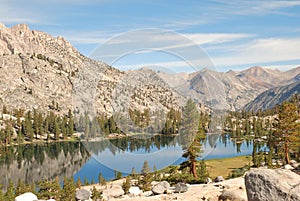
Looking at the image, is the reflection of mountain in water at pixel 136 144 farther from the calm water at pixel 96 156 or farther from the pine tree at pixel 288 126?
the pine tree at pixel 288 126

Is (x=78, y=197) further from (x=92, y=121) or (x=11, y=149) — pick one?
(x=11, y=149)

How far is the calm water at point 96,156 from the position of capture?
49.4 feet

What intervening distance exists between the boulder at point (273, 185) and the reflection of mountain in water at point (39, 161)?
75168mm

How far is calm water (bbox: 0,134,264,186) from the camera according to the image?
49.4 ft

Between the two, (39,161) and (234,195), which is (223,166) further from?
(234,195)

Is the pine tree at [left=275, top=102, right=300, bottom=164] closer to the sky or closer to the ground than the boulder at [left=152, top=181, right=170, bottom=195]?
closer to the sky

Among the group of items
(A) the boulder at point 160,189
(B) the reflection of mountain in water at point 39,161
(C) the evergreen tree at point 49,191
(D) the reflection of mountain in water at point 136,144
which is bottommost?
(B) the reflection of mountain in water at point 39,161

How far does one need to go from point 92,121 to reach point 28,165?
96.9 meters

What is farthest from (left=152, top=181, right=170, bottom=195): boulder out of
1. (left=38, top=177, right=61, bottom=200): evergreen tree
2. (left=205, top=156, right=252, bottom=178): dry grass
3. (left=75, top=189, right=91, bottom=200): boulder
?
(left=205, top=156, right=252, bottom=178): dry grass

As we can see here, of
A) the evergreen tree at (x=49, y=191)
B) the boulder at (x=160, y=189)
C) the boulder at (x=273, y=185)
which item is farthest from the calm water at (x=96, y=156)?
the evergreen tree at (x=49, y=191)

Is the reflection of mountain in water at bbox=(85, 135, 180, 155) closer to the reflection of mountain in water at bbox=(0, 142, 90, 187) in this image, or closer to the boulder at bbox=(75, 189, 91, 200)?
the boulder at bbox=(75, 189, 91, 200)

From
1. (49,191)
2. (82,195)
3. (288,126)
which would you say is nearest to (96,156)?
(82,195)

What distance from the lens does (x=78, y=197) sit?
37125 millimetres

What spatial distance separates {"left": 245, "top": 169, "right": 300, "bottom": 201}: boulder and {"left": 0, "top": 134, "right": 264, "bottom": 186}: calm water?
148 inches
